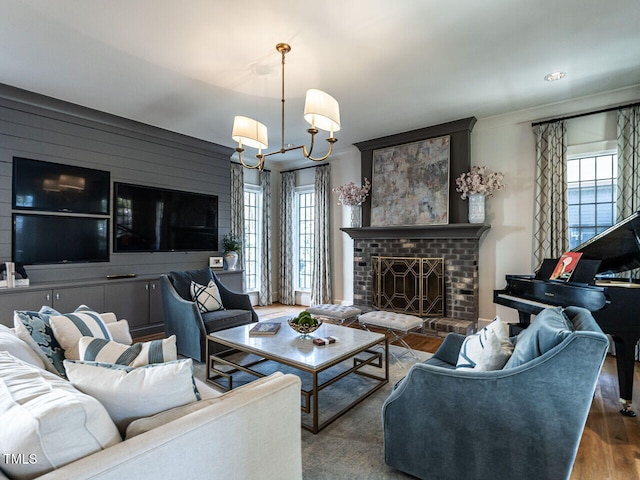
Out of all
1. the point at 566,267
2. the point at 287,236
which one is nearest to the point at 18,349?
the point at 566,267

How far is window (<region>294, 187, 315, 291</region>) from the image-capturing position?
6.62m

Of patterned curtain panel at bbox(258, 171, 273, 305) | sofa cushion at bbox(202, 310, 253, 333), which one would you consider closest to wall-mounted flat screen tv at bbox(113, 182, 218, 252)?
patterned curtain panel at bbox(258, 171, 273, 305)

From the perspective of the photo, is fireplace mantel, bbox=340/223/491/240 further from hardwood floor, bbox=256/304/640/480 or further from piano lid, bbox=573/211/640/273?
hardwood floor, bbox=256/304/640/480

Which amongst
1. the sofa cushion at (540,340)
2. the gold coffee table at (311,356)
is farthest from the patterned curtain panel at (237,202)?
the sofa cushion at (540,340)

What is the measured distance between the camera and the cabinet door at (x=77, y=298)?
12.0 ft

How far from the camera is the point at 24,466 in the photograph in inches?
30.7

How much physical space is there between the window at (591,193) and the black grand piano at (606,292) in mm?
701

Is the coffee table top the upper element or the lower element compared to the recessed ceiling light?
lower

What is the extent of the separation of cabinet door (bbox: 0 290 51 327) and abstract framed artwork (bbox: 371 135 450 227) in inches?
167

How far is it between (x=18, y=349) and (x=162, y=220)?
11.8 ft

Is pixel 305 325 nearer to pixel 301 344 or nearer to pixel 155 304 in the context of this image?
pixel 301 344

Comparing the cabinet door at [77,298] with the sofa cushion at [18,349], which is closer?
the sofa cushion at [18,349]

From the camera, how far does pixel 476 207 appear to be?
4.36m

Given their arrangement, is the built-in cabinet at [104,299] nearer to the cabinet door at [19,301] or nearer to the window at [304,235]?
the cabinet door at [19,301]
